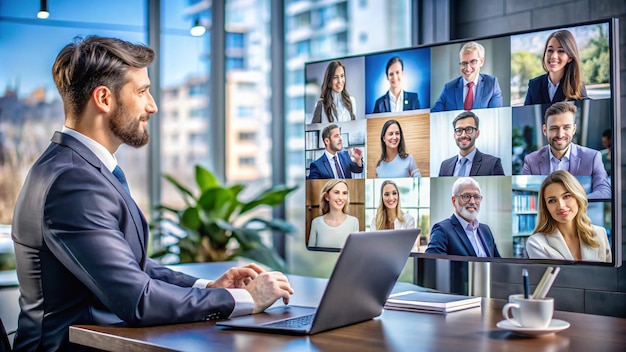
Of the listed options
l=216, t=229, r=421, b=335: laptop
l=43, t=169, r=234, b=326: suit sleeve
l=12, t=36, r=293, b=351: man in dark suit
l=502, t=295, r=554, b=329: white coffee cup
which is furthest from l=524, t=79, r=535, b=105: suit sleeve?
l=43, t=169, r=234, b=326: suit sleeve

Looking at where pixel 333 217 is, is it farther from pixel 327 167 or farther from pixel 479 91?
pixel 479 91

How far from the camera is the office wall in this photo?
3129mm

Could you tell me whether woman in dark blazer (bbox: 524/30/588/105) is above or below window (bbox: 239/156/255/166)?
above

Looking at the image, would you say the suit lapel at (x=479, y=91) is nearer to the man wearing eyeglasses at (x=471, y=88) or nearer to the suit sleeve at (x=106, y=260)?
the man wearing eyeglasses at (x=471, y=88)

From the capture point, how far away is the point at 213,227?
4.09 metres

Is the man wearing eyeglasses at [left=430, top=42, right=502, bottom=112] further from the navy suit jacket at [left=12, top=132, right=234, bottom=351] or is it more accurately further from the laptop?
the navy suit jacket at [left=12, top=132, right=234, bottom=351]

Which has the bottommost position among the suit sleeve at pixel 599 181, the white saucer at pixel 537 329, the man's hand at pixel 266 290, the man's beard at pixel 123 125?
the white saucer at pixel 537 329

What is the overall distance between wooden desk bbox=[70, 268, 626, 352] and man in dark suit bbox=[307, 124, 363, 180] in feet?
1.72

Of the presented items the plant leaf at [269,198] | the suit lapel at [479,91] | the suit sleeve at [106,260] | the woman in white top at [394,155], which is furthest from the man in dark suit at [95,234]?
the plant leaf at [269,198]

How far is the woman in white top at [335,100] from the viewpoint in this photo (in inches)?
84.7

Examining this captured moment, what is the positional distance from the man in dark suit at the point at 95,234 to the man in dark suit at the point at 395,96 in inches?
22.4

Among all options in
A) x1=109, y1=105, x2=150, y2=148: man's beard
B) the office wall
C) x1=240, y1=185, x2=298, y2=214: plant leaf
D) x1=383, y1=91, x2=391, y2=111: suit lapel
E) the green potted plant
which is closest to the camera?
x1=109, y1=105, x2=150, y2=148: man's beard

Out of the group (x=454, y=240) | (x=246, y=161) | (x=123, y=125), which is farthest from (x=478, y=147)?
(x=246, y=161)

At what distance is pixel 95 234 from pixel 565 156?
3.65 ft
